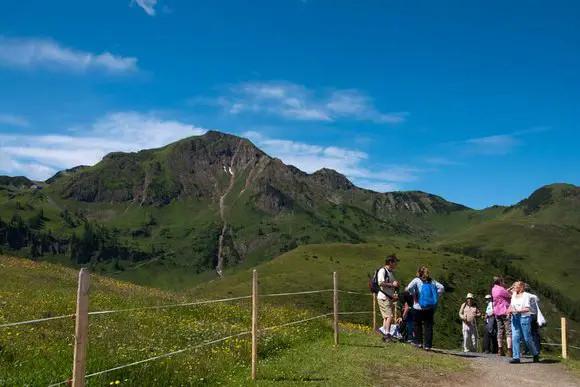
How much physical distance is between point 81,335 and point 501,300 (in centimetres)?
1711

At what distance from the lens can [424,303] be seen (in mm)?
18438

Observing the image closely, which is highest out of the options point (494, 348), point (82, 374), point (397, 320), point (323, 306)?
point (82, 374)

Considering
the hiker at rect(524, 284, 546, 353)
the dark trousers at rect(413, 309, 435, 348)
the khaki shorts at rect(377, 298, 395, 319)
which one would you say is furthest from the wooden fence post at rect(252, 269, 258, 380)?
the hiker at rect(524, 284, 546, 353)

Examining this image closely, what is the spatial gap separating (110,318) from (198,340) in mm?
3300

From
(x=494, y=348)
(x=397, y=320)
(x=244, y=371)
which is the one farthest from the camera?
(x=494, y=348)

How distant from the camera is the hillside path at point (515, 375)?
1351cm

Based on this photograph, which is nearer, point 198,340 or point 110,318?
point 198,340

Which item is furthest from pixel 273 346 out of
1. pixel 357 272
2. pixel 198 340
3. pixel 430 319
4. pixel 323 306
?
pixel 357 272

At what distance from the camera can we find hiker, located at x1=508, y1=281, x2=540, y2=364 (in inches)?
671

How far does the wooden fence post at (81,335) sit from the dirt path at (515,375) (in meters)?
9.20

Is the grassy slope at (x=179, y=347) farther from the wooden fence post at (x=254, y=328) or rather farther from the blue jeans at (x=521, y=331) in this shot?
the blue jeans at (x=521, y=331)

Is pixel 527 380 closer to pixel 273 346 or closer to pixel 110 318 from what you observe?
pixel 273 346

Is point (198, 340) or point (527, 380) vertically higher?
point (198, 340)

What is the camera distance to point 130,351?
11891mm
